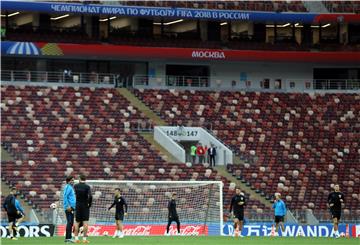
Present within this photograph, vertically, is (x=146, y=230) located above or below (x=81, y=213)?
below

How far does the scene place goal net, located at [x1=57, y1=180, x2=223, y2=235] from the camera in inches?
1673

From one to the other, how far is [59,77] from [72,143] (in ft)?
27.4

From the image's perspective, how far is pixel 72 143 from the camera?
5662cm

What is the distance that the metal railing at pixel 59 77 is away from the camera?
6209cm

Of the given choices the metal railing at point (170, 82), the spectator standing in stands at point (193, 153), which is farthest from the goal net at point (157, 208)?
the metal railing at point (170, 82)

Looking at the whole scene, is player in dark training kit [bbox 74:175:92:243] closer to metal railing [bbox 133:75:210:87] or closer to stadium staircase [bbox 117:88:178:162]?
stadium staircase [bbox 117:88:178:162]

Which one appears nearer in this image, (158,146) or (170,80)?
(158,146)

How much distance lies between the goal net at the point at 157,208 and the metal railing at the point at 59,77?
18.0 metres

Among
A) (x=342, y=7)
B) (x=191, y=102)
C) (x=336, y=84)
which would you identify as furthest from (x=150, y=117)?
(x=342, y=7)

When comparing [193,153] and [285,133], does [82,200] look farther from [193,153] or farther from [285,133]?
[285,133]

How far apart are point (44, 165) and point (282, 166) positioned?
13.8 m

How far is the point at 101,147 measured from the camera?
5706 cm

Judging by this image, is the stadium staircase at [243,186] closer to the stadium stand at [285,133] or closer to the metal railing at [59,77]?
the stadium stand at [285,133]

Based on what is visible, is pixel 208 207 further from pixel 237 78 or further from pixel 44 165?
pixel 237 78
